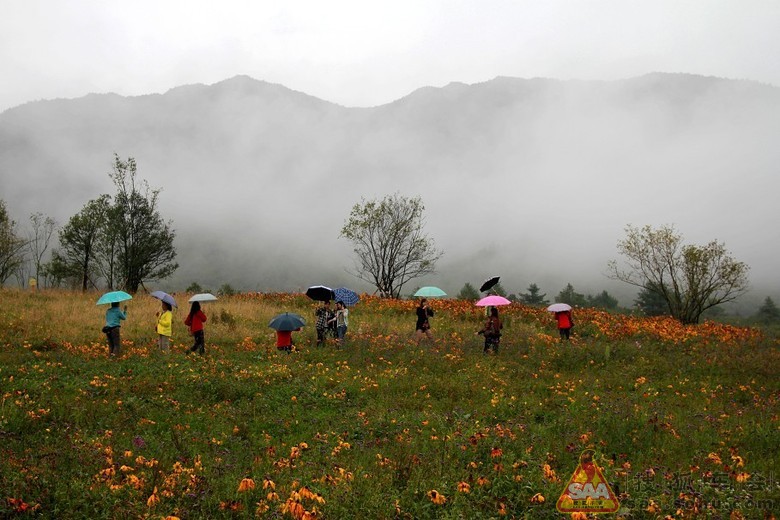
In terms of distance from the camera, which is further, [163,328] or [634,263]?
[634,263]

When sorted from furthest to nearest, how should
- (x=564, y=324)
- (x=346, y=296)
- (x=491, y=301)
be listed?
(x=564, y=324)
(x=346, y=296)
(x=491, y=301)

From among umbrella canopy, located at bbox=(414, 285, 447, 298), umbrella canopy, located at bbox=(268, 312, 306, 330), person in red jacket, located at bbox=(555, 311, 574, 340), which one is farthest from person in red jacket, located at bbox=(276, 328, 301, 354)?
person in red jacket, located at bbox=(555, 311, 574, 340)

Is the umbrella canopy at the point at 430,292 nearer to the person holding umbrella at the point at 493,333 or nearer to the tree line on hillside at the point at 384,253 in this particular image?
the person holding umbrella at the point at 493,333

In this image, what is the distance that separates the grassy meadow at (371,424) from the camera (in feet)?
18.7

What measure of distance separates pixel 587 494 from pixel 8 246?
58265 millimetres

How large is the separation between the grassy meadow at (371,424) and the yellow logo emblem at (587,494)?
1.09 metres

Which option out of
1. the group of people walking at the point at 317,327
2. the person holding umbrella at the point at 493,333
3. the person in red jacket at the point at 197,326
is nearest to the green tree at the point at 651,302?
the group of people walking at the point at 317,327

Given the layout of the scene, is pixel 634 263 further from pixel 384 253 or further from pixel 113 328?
pixel 113 328

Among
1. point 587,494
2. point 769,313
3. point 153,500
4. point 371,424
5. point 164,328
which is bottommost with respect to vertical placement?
point 769,313

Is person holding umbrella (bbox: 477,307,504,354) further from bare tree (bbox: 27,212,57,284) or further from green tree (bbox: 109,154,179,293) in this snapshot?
bare tree (bbox: 27,212,57,284)

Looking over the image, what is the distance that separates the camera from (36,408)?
30.1 feet

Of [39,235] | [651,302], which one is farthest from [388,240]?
[651,302]

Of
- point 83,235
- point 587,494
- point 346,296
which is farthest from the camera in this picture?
point 83,235

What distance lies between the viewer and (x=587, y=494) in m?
4.66
